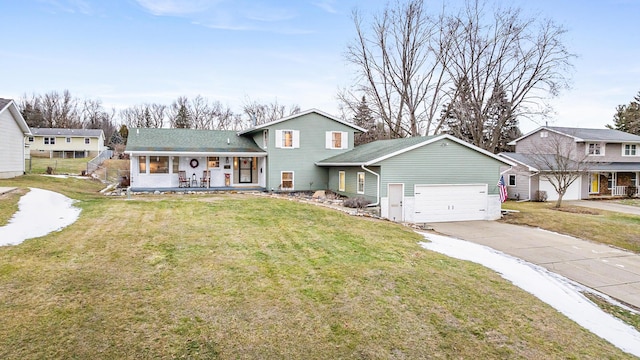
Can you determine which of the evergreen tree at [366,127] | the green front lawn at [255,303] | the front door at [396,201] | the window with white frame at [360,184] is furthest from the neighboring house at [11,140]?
the evergreen tree at [366,127]

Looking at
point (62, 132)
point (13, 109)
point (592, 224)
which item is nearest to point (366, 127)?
point (592, 224)

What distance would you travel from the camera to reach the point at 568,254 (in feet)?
36.7

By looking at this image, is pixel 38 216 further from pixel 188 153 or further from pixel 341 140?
pixel 341 140

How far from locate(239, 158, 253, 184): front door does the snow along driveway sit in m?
10.0

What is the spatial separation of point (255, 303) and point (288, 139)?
16047mm

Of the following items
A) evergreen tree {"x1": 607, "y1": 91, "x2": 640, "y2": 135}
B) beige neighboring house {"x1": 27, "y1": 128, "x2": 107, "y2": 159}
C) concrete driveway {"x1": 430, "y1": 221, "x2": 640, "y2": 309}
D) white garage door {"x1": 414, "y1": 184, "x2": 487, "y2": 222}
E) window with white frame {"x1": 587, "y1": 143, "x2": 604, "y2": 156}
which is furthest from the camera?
evergreen tree {"x1": 607, "y1": 91, "x2": 640, "y2": 135}

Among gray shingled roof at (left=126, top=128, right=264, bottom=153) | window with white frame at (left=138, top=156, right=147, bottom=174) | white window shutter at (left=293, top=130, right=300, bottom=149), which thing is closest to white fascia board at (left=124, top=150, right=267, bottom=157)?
gray shingled roof at (left=126, top=128, right=264, bottom=153)

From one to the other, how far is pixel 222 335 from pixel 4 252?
5.61 m

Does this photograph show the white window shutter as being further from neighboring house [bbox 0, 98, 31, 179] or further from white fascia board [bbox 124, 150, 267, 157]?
neighboring house [bbox 0, 98, 31, 179]

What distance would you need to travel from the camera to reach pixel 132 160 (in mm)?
20047

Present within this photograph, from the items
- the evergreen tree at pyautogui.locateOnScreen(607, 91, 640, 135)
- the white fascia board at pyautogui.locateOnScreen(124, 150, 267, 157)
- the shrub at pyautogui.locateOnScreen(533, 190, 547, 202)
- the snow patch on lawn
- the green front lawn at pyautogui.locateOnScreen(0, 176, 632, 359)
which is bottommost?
the snow patch on lawn

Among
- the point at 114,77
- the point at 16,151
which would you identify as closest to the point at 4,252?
the point at 16,151

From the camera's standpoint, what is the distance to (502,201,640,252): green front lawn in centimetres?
1377

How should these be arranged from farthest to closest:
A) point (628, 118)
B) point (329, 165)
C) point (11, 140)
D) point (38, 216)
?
1. point (628, 118)
2. point (329, 165)
3. point (11, 140)
4. point (38, 216)
